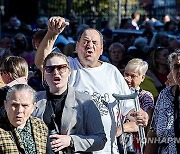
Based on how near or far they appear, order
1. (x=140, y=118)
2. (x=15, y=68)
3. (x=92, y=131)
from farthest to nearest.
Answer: (x=15, y=68), (x=140, y=118), (x=92, y=131)

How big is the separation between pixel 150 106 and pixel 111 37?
899 cm

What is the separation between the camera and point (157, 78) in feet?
35.2

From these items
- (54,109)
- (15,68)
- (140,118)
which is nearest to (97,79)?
(140,118)

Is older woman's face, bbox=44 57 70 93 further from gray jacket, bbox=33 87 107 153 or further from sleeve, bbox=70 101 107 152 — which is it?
sleeve, bbox=70 101 107 152

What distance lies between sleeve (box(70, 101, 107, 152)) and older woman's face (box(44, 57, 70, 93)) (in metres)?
0.30

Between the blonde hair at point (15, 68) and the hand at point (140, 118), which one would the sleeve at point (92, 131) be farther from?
the blonde hair at point (15, 68)

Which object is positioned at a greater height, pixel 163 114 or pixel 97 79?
pixel 97 79

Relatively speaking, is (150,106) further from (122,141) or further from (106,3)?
(106,3)

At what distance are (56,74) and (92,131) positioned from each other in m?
0.58

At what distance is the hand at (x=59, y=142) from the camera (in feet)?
19.3

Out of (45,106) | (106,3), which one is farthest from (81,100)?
(106,3)

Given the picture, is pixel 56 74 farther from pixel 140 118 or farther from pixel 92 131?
pixel 140 118

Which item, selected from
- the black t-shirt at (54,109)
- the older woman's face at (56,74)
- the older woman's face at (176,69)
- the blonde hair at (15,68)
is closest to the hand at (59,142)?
the black t-shirt at (54,109)

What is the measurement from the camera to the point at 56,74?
19.8 ft
